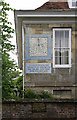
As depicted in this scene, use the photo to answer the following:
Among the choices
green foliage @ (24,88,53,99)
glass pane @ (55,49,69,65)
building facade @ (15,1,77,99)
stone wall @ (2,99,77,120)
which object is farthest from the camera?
glass pane @ (55,49,69,65)

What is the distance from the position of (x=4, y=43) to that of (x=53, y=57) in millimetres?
3491

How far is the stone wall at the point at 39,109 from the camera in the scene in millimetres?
8977

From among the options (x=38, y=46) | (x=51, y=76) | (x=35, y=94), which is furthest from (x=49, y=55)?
(x=35, y=94)

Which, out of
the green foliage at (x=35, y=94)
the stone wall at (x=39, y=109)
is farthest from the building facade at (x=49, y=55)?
the stone wall at (x=39, y=109)

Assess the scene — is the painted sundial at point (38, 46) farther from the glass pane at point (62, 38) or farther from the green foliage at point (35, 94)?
the green foliage at point (35, 94)

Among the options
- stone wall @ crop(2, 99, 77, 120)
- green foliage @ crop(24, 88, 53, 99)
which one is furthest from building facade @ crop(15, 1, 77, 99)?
stone wall @ crop(2, 99, 77, 120)

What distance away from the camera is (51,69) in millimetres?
11602

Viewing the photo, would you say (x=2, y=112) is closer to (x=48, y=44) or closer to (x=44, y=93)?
(x=44, y=93)

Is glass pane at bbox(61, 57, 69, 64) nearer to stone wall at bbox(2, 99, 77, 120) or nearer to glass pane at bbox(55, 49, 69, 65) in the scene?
glass pane at bbox(55, 49, 69, 65)

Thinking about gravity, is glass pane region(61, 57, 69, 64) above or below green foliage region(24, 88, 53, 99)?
above

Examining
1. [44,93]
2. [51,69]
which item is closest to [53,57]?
[51,69]

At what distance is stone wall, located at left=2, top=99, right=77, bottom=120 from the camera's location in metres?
8.98

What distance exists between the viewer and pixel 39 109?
9.00 meters

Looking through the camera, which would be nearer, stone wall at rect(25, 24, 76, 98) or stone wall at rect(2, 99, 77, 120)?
stone wall at rect(2, 99, 77, 120)
